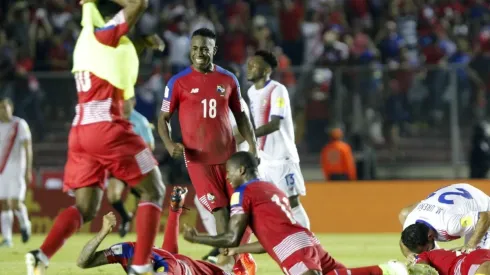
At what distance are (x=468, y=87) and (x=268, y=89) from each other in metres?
7.71

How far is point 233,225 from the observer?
27.9ft

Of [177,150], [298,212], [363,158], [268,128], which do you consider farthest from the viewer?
[363,158]

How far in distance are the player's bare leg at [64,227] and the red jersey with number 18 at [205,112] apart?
62.9 inches

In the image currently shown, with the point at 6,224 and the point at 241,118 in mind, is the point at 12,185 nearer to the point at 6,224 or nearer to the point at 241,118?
the point at 6,224

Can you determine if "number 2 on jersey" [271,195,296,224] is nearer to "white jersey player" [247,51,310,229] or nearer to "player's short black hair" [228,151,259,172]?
"player's short black hair" [228,151,259,172]

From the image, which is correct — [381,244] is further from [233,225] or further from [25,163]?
[233,225]

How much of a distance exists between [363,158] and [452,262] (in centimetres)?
1031

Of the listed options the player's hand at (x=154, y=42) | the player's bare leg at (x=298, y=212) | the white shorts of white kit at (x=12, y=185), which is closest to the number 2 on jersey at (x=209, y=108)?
the player's hand at (x=154, y=42)

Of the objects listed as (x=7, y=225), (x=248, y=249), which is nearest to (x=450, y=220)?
(x=248, y=249)

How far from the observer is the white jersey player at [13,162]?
1645 cm

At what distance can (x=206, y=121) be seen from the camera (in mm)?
10430

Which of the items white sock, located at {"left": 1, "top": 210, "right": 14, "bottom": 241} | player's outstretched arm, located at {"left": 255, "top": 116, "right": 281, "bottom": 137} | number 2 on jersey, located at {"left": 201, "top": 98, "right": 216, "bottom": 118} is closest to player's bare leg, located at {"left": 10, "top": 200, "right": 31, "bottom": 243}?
white sock, located at {"left": 1, "top": 210, "right": 14, "bottom": 241}

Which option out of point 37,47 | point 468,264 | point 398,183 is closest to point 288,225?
point 468,264

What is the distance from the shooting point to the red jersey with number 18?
10.4 meters
